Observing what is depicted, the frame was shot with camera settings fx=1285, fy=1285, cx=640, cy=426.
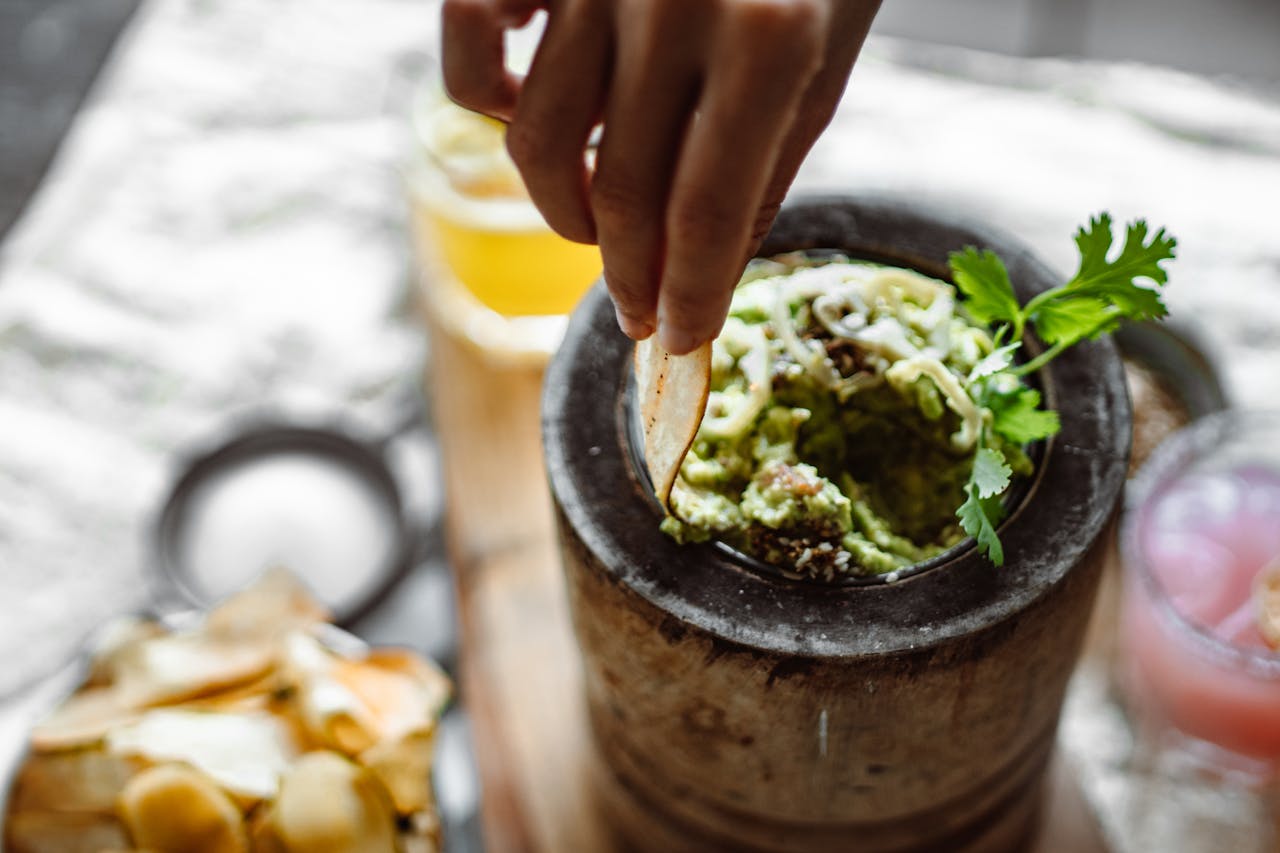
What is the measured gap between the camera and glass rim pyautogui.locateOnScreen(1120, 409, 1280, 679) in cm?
107

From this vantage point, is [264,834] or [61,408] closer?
[264,834]

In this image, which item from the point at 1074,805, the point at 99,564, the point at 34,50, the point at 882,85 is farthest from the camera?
the point at 34,50

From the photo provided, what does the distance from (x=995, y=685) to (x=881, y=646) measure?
0.33ft

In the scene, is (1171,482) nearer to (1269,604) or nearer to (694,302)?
(1269,604)

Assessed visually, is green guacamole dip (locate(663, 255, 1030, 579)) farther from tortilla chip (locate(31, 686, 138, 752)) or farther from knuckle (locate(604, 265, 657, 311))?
tortilla chip (locate(31, 686, 138, 752))

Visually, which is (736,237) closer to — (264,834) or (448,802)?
(264,834)

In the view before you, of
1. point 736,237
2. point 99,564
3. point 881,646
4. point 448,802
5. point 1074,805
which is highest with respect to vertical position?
point 736,237

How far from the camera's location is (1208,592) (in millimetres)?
1168

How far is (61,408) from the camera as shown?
62.1 inches

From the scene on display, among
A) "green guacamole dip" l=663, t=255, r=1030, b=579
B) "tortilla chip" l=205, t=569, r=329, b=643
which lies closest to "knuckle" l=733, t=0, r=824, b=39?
"green guacamole dip" l=663, t=255, r=1030, b=579

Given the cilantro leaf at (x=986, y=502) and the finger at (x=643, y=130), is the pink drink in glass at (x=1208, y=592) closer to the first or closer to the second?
the cilantro leaf at (x=986, y=502)

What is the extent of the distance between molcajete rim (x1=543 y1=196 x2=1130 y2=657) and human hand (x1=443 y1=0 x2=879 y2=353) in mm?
185

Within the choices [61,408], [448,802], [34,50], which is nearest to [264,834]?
[448,802]

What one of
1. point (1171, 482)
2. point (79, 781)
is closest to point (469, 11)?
point (79, 781)
